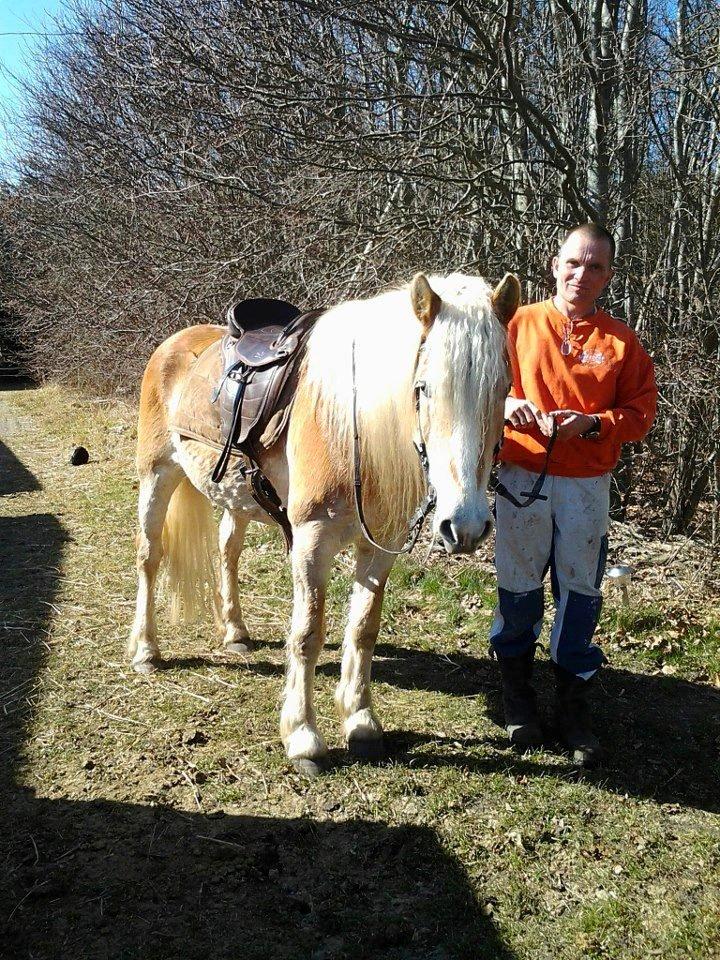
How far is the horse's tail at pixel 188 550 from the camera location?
3.82m

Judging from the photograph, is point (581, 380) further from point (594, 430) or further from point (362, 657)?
point (362, 657)

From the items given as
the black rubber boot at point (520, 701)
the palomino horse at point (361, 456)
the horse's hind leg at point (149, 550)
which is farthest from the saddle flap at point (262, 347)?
the black rubber boot at point (520, 701)

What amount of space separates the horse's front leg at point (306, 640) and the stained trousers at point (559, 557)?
0.74 m

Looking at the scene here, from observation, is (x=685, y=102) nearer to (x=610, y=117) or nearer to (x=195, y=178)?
(x=610, y=117)

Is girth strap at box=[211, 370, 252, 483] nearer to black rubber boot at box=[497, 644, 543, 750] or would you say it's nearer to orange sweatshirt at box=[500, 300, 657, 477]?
orange sweatshirt at box=[500, 300, 657, 477]

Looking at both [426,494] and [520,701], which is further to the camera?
[520,701]

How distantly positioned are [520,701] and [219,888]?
1.43m

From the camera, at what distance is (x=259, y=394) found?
9.71ft

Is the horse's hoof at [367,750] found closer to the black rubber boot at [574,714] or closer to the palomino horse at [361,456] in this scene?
the palomino horse at [361,456]

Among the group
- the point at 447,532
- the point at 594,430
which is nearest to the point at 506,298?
the point at 594,430

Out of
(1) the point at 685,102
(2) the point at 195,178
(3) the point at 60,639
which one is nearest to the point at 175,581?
(3) the point at 60,639

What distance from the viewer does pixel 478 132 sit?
5.29 metres

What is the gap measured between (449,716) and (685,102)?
456 centimetres

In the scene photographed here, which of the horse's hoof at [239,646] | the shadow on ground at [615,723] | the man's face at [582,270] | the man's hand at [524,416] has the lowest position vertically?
the horse's hoof at [239,646]
